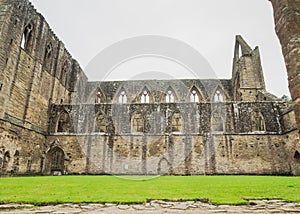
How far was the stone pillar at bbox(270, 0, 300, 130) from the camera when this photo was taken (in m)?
4.20

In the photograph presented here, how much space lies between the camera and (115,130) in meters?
19.7

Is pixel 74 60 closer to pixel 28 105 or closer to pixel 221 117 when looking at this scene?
pixel 28 105

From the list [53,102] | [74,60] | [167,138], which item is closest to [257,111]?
[167,138]

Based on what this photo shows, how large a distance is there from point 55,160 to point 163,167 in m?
8.74

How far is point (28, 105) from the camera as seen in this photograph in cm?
1783

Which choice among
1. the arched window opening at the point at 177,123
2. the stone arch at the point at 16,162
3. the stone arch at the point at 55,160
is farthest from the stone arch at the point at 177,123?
the stone arch at the point at 16,162

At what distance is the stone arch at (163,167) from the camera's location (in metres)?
18.2

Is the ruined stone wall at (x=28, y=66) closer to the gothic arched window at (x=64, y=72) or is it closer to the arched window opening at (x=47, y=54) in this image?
the arched window opening at (x=47, y=54)

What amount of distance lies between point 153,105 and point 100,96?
38.5 ft

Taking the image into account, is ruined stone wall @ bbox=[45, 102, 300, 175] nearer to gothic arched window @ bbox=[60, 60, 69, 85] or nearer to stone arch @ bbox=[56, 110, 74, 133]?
stone arch @ bbox=[56, 110, 74, 133]

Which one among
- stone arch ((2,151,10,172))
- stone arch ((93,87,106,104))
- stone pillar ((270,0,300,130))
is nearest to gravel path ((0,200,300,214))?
stone pillar ((270,0,300,130))

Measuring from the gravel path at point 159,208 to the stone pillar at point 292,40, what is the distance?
6.32 ft

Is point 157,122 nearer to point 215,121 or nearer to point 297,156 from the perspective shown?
point 215,121

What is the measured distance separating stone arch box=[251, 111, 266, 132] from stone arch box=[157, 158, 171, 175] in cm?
719
